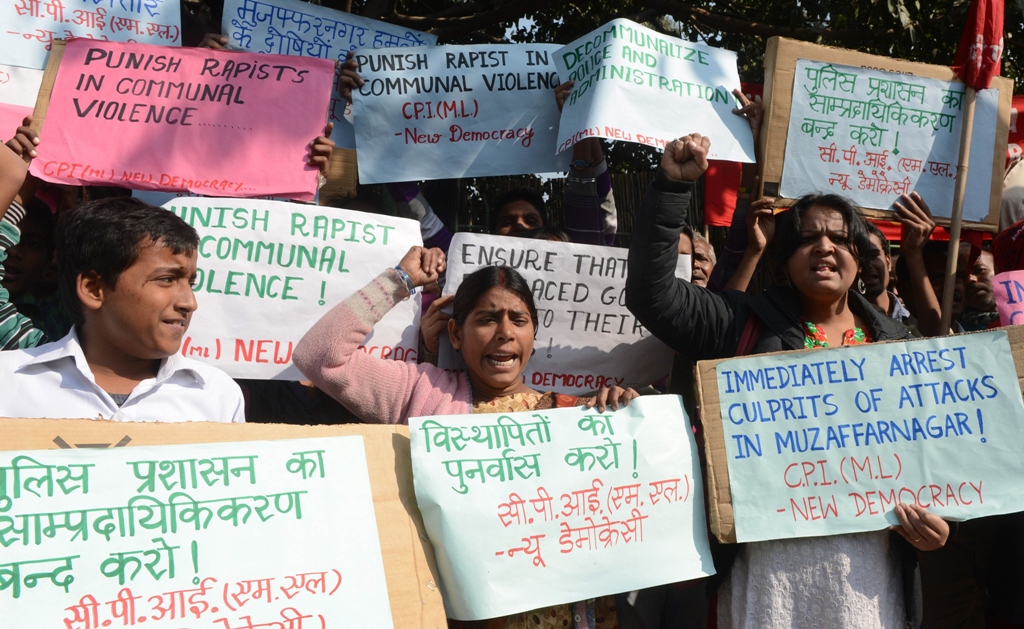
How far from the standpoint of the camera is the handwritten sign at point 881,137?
136 inches

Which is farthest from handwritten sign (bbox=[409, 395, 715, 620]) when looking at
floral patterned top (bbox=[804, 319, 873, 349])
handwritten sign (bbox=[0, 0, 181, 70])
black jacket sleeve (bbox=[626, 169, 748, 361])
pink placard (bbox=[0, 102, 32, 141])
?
handwritten sign (bbox=[0, 0, 181, 70])

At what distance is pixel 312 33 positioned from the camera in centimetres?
414

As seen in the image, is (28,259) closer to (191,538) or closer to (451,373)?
(451,373)

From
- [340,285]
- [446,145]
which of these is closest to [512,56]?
[446,145]

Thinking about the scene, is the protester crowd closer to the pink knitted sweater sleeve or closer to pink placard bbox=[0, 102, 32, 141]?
the pink knitted sweater sleeve

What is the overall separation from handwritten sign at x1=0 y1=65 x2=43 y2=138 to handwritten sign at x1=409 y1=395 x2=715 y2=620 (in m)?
2.23

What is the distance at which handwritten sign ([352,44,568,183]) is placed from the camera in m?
3.70

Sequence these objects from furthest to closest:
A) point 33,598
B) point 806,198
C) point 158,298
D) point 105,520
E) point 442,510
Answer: point 806,198 → point 158,298 → point 442,510 → point 105,520 → point 33,598

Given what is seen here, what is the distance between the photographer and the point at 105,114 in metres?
3.28

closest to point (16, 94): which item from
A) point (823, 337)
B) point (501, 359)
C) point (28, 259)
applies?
point (28, 259)

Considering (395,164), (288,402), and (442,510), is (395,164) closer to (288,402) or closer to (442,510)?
(288,402)

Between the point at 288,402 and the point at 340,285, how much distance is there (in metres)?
0.52

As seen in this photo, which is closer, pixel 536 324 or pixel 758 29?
pixel 536 324

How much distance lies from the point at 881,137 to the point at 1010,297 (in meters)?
0.86
